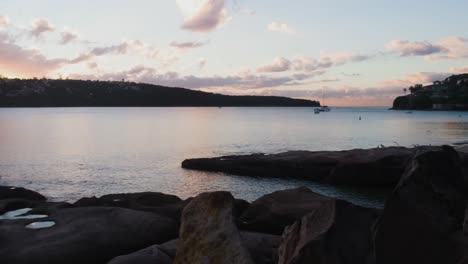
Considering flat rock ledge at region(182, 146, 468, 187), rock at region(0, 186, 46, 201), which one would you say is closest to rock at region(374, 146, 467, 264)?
rock at region(0, 186, 46, 201)

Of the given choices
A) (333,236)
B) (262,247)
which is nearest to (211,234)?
(333,236)

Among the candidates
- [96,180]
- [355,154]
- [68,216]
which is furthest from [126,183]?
[68,216]

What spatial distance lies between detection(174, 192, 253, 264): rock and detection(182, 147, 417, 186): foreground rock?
24345 mm

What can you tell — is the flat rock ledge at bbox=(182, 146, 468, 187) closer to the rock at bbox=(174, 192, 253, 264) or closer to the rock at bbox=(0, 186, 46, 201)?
the rock at bbox=(0, 186, 46, 201)

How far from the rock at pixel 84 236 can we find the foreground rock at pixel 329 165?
19967 millimetres

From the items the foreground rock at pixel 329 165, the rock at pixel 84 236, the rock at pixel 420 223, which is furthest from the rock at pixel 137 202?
the foreground rock at pixel 329 165

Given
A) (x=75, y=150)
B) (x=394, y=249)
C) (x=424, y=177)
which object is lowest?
(x=75, y=150)

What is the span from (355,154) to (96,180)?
18.0m

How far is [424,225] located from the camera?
22.7ft

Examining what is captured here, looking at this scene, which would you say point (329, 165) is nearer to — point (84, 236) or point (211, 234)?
point (84, 236)

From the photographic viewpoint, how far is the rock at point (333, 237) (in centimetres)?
688

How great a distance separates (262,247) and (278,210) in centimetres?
417

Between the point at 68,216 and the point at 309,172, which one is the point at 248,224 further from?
the point at 309,172

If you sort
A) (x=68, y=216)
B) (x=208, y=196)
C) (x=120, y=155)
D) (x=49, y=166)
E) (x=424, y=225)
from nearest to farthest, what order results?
(x=424, y=225) → (x=208, y=196) → (x=68, y=216) → (x=49, y=166) → (x=120, y=155)
